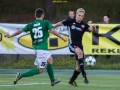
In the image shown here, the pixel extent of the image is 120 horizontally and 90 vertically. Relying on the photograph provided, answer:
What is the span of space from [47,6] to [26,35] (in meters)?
14.7

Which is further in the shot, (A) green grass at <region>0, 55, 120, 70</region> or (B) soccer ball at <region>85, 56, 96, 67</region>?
(A) green grass at <region>0, 55, 120, 70</region>

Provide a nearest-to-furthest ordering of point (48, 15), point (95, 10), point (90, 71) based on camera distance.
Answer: point (90, 71), point (48, 15), point (95, 10)

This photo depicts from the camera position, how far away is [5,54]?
2197 centimetres

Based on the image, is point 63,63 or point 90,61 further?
point 63,63

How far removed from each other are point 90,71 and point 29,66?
271cm

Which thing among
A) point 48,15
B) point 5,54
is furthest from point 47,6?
point 5,54

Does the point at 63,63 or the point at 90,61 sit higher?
the point at 90,61

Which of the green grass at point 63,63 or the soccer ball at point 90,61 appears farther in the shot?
the green grass at point 63,63

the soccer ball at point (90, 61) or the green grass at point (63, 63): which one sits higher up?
the soccer ball at point (90, 61)

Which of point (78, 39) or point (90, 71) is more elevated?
point (78, 39)

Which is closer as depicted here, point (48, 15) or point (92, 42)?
point (92, 42)

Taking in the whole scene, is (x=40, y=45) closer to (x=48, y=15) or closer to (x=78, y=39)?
(x=78, y=39)

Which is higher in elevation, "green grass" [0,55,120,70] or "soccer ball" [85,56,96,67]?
"soccer ball" [85,56,96,67]

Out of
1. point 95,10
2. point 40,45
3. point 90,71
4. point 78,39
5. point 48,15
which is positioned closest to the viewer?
point 40,45
